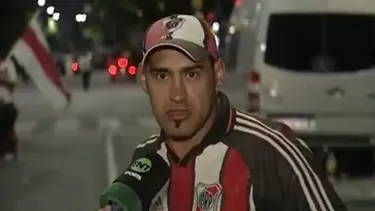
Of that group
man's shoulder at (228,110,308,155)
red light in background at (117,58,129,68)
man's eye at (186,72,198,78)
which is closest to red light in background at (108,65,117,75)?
red light in background at (117,58,129,68)

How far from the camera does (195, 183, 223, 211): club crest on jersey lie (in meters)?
1.80

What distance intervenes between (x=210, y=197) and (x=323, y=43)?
20.4ft

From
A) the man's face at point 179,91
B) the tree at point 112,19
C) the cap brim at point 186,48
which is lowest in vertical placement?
the man's face at point 179,91

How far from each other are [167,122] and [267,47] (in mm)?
6171

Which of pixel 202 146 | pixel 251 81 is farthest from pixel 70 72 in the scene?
pixel 202 146

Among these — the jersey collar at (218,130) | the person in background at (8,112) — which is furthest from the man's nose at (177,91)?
the person in background at (8,112)

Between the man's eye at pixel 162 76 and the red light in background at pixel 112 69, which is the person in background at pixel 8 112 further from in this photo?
the man's eye at pixel 162 76

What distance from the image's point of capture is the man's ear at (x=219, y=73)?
1816 mm

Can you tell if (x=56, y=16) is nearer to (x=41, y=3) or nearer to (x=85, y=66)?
(x=41, y=3)

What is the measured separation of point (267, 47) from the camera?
7.89 meters

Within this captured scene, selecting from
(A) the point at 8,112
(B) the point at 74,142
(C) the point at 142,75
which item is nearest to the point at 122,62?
(A) the point at 8,112

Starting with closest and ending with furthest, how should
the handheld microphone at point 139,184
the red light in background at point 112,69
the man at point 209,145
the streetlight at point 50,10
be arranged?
the handheld microphone at point 139,184 → the man at point 209,145 → the streetlight at point 50,10 → the red light in background at point 112,69

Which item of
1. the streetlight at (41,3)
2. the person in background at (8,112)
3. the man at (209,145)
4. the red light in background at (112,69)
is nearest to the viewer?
the man at (209,145)

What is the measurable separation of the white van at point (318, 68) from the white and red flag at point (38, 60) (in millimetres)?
1697
